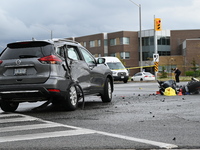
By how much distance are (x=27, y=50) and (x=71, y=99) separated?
5.42 feet

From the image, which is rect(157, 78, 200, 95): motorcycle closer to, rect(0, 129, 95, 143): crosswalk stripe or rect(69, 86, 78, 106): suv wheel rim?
rect(69, 86, 78, 106): suv wheel rim

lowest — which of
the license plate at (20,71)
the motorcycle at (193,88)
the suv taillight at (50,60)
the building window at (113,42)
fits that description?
the motorcycle at (193,88)

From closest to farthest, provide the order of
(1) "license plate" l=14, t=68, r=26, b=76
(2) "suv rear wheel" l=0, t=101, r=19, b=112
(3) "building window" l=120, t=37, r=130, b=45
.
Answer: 1. (1) "license plate" l=14, t=68, r=26, b=76
2. (2) "suv rear wheel" l=0, t=101, r=19, b=112
3. (3) "building window" l=120, t=37, r=130, b=45

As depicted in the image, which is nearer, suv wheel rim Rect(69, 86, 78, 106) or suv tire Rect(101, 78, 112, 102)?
suv wheel rim Rect(69, 86, 78, 106)

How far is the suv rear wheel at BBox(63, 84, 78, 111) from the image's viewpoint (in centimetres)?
939

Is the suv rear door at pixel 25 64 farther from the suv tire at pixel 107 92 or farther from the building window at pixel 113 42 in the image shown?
the building window at pixel 113 42

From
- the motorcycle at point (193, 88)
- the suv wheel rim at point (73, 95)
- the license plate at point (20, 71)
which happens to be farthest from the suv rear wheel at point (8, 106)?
the motorcycle at point (193, 88)

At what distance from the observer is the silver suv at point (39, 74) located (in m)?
8.94

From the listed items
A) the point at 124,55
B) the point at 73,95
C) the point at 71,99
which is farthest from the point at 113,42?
the point at 71,99

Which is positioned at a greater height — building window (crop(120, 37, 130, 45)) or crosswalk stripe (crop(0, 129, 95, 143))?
building window (crop(120, 37, 130, 45))

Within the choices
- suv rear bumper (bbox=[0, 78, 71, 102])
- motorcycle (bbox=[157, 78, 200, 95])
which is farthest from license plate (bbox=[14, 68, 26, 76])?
motorcycle (bbox=[157, 78, 200, 95])

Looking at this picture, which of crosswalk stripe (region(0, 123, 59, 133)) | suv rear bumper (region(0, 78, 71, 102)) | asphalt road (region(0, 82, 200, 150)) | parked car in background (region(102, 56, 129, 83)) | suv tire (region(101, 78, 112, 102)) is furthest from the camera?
parked car in background (region(102, 56, 129, 83))

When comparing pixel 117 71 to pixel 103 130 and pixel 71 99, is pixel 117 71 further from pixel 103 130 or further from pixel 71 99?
pixel 103 130

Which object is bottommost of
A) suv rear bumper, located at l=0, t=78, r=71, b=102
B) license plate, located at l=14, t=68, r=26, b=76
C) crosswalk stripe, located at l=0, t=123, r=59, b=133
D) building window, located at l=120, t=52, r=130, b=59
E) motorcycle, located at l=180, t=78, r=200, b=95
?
crosswalk stripe, located at l=0, t=123, r=59, b=133
